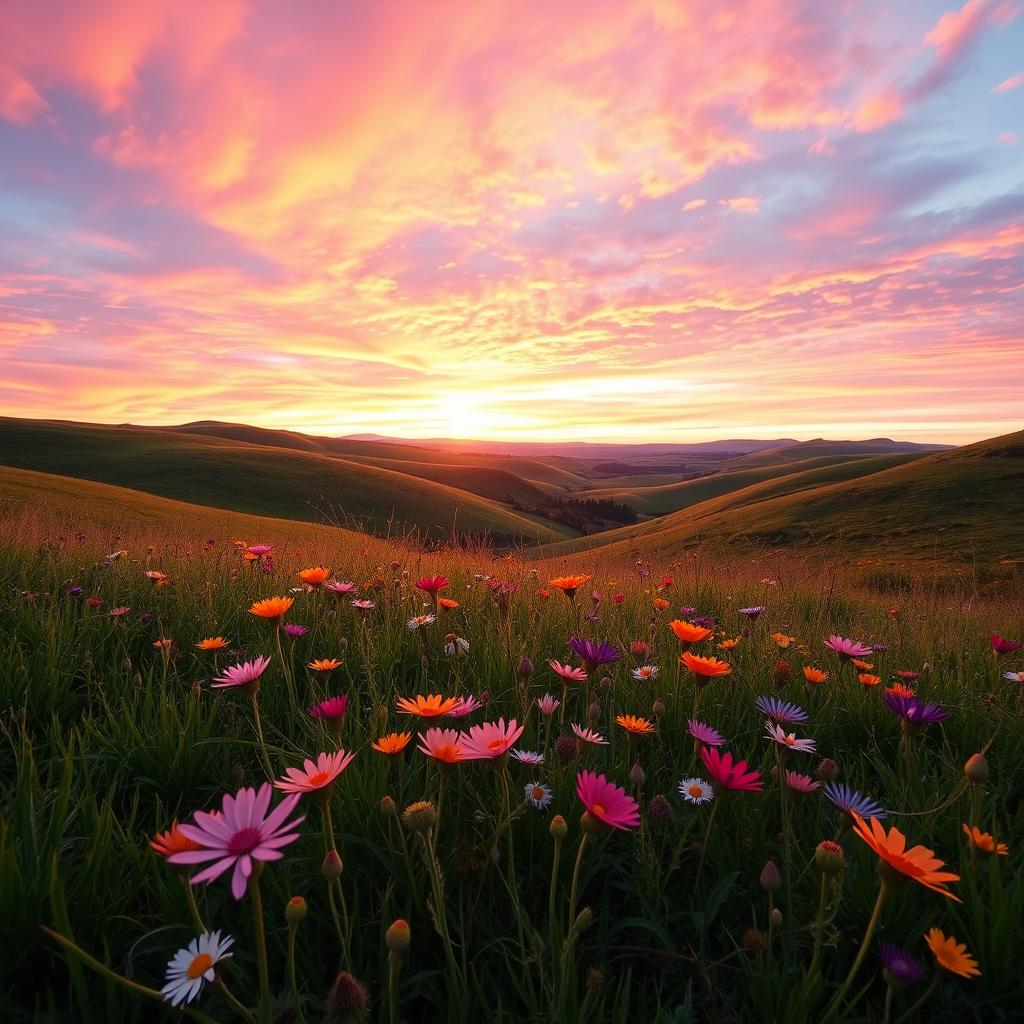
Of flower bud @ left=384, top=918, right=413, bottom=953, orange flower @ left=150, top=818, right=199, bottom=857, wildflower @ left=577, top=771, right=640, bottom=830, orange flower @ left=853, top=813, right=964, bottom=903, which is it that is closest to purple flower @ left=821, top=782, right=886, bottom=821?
orange flower @ left=853, top=813, right=964, bottom=903

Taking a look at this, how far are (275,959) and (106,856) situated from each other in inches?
19.5

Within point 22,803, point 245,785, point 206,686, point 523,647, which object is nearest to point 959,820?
point 523,647

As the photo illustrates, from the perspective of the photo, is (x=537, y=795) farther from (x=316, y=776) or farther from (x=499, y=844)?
(x=316, y=776)

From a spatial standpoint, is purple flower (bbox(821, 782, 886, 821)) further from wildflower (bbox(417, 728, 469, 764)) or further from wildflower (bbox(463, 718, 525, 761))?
wildflower (bbox(417, 728, 469, 764))

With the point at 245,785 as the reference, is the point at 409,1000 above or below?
below

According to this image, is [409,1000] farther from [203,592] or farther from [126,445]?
[126,445]

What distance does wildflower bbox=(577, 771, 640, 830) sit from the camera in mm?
1049

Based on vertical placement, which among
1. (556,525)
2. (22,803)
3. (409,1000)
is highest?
(22,803)

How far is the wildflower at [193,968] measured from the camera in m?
0.90

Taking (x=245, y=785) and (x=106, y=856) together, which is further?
(x=245, y=785)

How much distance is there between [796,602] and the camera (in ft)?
19.9

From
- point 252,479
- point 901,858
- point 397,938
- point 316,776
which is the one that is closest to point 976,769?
point 901,858

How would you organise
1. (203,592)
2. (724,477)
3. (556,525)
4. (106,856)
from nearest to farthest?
(106,856) < (203,592) < (556,525) < (724,477)

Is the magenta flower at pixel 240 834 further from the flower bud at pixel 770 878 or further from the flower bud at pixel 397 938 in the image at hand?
the flower bud at pixel 770 878
